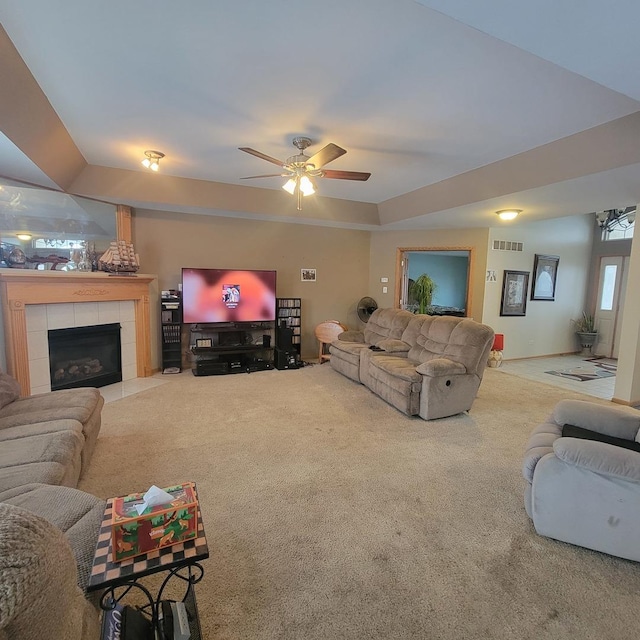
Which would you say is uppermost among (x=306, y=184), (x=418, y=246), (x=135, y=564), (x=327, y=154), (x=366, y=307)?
(x=327, y=154)

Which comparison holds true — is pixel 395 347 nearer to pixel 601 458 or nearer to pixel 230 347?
pixel 230 347

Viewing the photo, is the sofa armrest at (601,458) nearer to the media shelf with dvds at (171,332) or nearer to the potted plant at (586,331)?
the media shelf with dvds at (171,332)

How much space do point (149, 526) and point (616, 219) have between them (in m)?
8.84

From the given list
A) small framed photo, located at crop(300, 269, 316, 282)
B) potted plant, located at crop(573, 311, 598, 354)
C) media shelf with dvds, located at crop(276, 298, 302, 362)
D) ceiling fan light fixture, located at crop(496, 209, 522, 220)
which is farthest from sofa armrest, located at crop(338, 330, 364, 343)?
potted plant, located at crop(573, 311, 598, 354)

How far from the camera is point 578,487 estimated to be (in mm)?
1841

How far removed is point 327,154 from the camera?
287cm

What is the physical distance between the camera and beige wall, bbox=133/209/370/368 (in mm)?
5207

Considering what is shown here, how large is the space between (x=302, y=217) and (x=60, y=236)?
10.5 ft

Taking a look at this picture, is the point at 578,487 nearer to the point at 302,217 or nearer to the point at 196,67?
the point at 196,67

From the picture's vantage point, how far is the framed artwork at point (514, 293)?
6242mm

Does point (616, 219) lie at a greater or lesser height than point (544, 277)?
greater

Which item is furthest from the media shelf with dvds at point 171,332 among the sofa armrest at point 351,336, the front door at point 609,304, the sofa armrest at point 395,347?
the front door at point 609,304

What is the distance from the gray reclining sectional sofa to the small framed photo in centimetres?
173

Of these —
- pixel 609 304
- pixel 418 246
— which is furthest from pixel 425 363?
pixel 609 304
